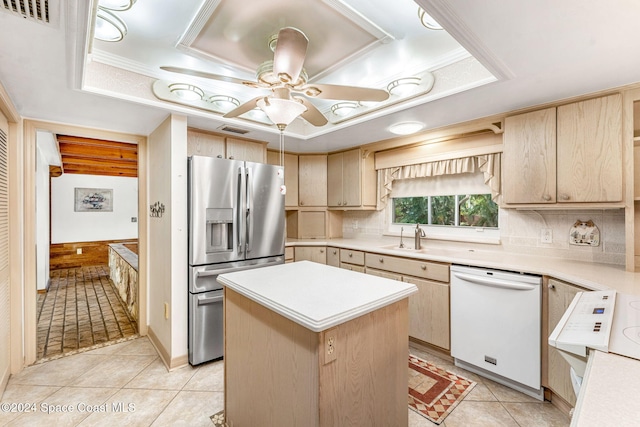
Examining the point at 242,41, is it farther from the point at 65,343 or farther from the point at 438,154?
the point at 65,343

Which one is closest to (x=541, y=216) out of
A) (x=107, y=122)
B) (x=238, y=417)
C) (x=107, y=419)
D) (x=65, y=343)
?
(x=238, y=417)

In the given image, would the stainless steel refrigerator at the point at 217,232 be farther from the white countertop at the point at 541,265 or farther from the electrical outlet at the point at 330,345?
the electrical outlet at the point at 330,345

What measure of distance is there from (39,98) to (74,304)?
328 cm

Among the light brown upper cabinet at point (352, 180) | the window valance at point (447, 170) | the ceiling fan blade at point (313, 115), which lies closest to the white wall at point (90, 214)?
the light brown upper cabinet at point (352, 180)

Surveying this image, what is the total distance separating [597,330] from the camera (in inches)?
38.2

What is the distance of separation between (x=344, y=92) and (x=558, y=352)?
2.11 metres

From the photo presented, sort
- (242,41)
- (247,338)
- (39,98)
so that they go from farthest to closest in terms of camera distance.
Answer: (39,98), (242,41), (247,338)

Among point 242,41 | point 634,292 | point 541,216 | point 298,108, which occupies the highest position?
point 242,41

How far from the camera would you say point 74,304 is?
163 inches

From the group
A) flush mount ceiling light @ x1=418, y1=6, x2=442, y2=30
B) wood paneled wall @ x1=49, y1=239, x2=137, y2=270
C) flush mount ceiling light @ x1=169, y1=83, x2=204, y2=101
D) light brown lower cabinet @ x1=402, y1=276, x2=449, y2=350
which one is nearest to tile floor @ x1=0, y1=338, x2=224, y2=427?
light brown lower cabinet @ x1=402, y1=276, x2=449, y2=350

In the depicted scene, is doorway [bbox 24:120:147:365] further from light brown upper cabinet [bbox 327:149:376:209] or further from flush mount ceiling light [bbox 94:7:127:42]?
light brown upper cabinet [bbox 327:149:376:209]

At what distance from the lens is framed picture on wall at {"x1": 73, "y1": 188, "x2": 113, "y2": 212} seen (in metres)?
6.86

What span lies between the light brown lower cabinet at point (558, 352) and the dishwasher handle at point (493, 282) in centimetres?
13

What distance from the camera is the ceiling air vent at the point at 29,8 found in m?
1.14
